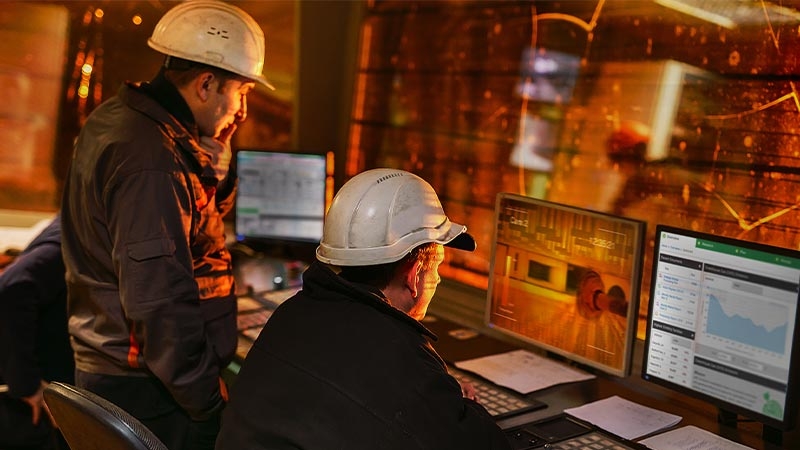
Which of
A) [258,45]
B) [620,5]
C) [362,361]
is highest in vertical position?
[620,5]

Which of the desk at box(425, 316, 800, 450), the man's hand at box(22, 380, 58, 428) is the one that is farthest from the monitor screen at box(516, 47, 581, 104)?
the man's hand at box(22, 380, 58, 428)

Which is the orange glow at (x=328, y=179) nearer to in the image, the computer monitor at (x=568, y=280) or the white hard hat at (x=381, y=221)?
the computer monitor at (x=568, y=280)

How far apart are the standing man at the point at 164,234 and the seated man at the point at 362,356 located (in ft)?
1.75

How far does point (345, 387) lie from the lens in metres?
1.45

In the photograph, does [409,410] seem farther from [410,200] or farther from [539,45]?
[539,45]

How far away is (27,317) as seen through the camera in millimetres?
2648

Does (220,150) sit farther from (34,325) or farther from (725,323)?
(725,323)

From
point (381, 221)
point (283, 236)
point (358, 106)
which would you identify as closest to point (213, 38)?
point (381, 221)

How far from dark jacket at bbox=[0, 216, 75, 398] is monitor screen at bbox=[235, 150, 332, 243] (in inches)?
34.1

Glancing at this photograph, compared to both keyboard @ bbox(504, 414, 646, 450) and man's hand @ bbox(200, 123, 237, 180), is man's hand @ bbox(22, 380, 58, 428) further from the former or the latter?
keyboard @ bbox(504, 414, 646, 450)

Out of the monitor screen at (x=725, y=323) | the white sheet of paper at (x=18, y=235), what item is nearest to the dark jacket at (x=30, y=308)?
the white sheet of paper at (x=18, y=235)

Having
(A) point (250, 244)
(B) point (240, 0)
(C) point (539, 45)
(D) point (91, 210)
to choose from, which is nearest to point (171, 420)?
(D) point (91, 210)

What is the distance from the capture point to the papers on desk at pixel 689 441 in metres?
1.89

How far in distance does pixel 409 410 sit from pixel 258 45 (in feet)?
4.10
